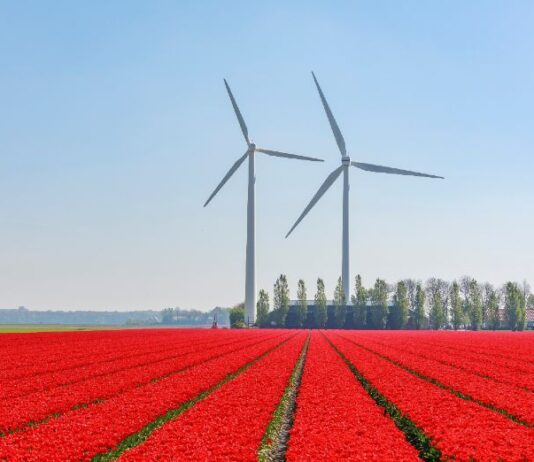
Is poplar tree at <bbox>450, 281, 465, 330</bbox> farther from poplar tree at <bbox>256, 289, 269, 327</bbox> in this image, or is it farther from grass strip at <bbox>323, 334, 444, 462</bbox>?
grass strip at <bbox>323, 334, 444, 462</bbox>

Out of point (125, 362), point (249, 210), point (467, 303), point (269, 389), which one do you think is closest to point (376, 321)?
point (467, 303)

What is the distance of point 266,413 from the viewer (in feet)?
Result: 59.3

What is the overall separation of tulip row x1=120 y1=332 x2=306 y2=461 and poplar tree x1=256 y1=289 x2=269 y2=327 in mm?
112661

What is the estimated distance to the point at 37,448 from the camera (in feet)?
44.6

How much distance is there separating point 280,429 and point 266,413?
0.70 meters

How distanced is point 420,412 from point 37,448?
10.4 metres

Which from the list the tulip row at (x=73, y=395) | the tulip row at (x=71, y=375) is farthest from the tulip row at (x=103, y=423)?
the tulip row at (x=71, y=375)

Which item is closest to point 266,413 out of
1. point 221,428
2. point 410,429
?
point 221,428

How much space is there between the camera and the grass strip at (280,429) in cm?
1442

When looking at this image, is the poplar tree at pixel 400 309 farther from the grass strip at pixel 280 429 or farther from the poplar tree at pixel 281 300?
the grass strip at pixel 280 429

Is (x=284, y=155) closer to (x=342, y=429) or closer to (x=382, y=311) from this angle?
(x=382, y=311)

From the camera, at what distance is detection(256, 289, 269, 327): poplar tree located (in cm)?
13690

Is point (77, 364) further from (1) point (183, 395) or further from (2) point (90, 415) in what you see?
(2) point (90, 415)

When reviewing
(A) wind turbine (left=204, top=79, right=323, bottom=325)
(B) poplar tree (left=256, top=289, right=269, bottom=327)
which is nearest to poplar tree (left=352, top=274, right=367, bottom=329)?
(B) poplar tree (left=256, top=289, right=269, bottom=327)
